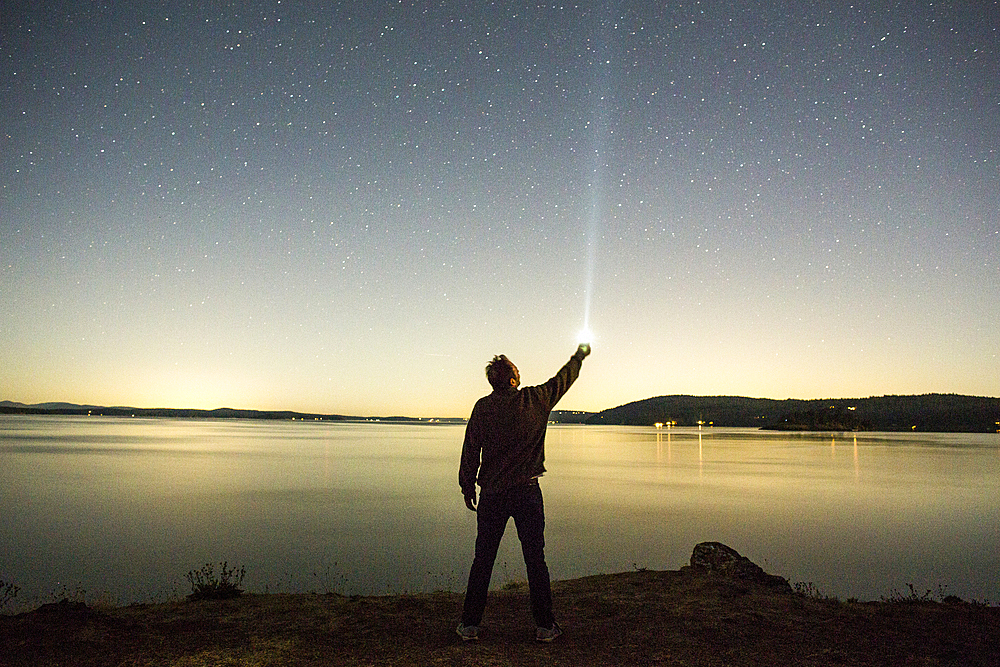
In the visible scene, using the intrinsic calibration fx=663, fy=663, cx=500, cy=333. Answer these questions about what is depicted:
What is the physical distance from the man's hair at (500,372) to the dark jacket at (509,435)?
60mm

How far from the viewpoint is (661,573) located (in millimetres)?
8852

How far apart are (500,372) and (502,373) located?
19 mm

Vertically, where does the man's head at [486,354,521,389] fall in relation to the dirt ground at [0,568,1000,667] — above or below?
above

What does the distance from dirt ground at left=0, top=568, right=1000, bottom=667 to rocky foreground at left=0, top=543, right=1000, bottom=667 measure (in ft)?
0.05

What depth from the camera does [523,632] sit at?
5758mm

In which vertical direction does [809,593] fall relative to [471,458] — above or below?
below

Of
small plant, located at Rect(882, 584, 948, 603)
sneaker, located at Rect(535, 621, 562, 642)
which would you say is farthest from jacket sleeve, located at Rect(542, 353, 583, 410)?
small plant, located at Rect(882, 584, 948, 603)

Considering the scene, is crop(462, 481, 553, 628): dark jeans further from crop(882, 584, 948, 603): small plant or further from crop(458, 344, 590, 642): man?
crop(882, 584, 948, 603): small plant

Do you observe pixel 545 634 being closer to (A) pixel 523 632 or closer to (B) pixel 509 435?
(A) pixel 523 632

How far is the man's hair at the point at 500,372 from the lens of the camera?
5.46 meters

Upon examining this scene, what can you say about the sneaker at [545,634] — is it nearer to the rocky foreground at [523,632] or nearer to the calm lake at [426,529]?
the rocky foreground at [523,632]

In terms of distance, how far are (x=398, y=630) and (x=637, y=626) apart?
217cm

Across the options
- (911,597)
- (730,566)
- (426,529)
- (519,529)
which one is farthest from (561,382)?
(426,529)

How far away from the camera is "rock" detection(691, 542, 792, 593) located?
28.2ft
